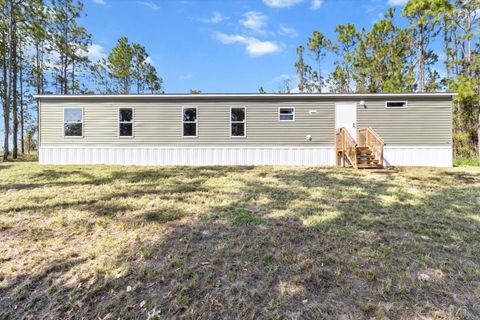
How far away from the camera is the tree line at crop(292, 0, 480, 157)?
569 inches

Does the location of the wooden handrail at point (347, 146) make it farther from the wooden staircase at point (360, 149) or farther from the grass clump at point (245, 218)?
the grass clump at point (245, 218)

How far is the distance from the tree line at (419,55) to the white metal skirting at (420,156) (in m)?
6.04

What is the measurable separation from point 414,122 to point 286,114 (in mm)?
4977

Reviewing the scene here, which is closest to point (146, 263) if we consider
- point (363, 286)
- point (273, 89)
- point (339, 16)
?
point (363, 286)

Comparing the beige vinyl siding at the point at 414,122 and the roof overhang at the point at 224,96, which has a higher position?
the roof overhang at the point at 224,96

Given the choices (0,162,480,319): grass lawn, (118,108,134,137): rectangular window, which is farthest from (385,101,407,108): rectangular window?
(118,108,134,137): rectangular window

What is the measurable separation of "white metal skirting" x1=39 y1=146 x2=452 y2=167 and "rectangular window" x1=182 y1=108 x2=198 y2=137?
0.63 meters

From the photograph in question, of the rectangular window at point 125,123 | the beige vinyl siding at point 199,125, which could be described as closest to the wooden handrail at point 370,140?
the beige vinyl siding at point 199,125

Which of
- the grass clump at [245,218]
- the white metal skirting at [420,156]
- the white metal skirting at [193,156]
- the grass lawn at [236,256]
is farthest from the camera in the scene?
the white metal skirting at [193,156]

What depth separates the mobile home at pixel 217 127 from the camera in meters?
9.97

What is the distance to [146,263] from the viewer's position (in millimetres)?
2395

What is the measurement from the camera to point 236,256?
2525 mm

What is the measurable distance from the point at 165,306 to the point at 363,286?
5.24 ft

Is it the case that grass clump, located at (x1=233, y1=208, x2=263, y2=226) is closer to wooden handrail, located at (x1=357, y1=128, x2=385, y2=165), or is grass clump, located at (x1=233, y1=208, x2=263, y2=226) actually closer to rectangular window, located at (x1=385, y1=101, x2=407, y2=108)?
wooden handrail, located at (x1=357, y1=128, x2=385, y2=165)
